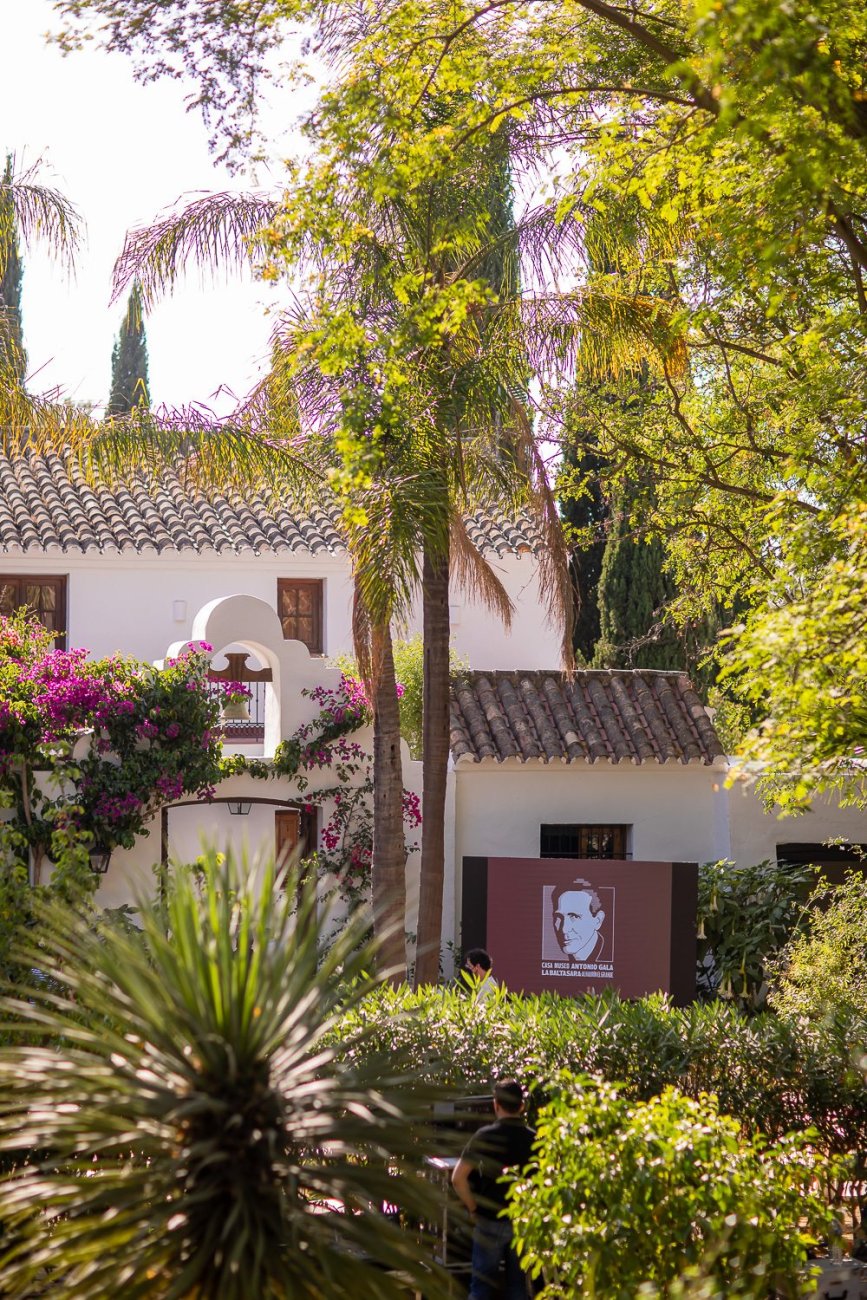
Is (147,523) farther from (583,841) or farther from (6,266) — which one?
(6,266)

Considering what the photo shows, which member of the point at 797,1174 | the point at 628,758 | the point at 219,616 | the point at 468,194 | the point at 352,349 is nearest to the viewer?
the point at 797,1174

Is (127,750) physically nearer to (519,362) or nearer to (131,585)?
(519,362)

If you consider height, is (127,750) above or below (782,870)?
above

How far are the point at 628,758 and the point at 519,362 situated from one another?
609 centimetres

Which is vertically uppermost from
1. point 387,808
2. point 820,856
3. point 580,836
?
point 387,808

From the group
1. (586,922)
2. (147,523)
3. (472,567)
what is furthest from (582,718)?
(147,523)

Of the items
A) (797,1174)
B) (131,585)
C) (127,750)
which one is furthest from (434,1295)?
(131,585)

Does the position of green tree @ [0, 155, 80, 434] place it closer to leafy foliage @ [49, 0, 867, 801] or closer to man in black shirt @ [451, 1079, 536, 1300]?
leafy foliage @ [49, 0, 867, 801]

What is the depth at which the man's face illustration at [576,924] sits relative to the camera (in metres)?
14.3

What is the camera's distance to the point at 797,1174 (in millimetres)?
5859

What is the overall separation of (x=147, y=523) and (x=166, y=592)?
3.74ft

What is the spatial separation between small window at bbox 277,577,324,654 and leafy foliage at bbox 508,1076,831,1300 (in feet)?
54.7

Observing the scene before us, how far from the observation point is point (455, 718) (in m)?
16.7

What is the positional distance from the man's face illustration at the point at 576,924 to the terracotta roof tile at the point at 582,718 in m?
2.31
